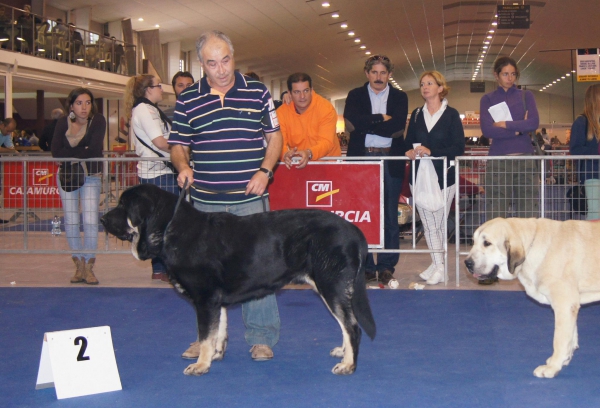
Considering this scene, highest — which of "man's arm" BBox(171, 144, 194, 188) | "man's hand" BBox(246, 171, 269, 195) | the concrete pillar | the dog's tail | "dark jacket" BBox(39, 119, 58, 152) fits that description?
the concrete pillar

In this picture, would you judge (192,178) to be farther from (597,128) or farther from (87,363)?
(597,128)

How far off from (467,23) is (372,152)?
25.2 meters

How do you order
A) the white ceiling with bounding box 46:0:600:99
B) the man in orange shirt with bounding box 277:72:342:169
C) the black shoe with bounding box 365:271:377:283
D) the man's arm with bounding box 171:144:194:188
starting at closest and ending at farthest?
1. the man's arm with bounding box 171:144:194:188
2. the man in orange shirt with bounding box 277:72:342:169
3. the black shoe with bounding box 365:271:377:283
4. the white ceiling with bounding box 46:0:600:99

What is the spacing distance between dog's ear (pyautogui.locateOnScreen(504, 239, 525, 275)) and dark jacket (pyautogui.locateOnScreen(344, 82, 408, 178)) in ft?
9.22

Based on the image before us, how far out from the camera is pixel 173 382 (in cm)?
361

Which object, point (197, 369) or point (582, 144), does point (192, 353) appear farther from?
point (582, 144)

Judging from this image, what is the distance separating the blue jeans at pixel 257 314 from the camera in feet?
13.3

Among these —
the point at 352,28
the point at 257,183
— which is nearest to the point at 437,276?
the point at 257,183

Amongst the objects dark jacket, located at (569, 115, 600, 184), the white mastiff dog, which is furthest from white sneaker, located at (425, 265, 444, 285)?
the white mastiff dog

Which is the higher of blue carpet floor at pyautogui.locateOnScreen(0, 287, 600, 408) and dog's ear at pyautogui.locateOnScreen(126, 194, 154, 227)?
dog's ear at pyautogui.locateOnScreen(126, 194, 154, 227)

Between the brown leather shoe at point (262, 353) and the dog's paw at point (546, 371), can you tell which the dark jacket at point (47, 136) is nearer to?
the brown leather shoe at point (262, 353)

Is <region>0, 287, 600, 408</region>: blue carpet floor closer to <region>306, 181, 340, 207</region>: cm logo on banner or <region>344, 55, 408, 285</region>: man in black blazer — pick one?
<region>344, 55, 408, 285</region>: man in black blazer

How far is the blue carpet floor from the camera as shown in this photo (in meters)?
3.35

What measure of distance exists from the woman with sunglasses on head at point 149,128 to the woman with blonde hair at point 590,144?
411 centimetres
